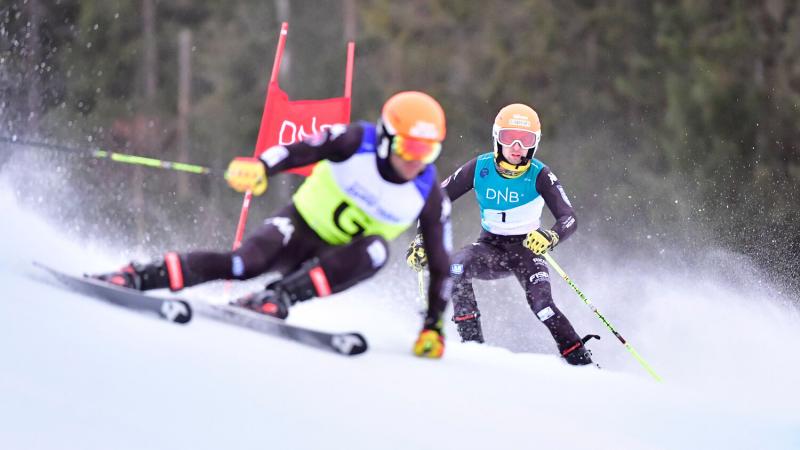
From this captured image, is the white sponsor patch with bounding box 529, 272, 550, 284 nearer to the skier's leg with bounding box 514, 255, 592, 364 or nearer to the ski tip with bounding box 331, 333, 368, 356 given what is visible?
the skier's leg with bounding box 514, 255, 592, 364

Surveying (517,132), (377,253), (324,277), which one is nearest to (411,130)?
(377,253)

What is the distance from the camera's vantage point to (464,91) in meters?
25.7

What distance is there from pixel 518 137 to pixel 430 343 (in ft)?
7.41

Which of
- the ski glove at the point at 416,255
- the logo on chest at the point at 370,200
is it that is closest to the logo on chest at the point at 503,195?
the ski glove at the point at 416,255

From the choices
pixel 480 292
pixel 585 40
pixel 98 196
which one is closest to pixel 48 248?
pixel 480 292

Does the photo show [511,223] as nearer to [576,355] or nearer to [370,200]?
[576,355]

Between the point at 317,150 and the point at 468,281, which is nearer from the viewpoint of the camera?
the point at 317,150

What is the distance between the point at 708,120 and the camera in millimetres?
22219

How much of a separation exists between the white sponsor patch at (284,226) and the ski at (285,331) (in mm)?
423

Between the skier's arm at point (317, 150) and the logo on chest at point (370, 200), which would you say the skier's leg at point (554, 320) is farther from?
the skier's arm at point (317, 150)

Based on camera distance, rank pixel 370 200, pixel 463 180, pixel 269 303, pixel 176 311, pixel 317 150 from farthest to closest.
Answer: pixel 463 180 < pixel 370 200 < pixel 317 150 < pixel 269 303 < pixel 176 311

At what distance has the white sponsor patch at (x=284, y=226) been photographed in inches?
211

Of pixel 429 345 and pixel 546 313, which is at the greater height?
pixel 546 313

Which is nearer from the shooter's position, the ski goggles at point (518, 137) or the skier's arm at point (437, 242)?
the skier's arm at point (437, 242)
